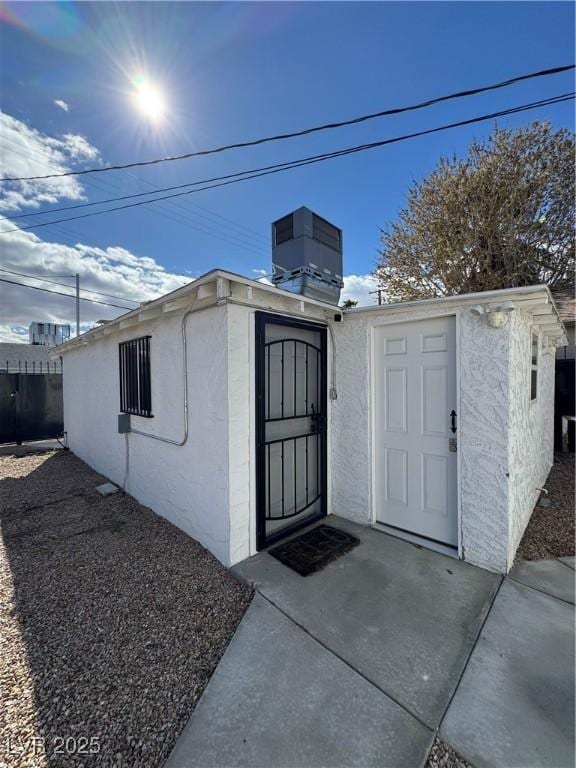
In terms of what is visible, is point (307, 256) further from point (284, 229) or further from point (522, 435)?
point (522, 435)

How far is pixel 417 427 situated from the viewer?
343cm

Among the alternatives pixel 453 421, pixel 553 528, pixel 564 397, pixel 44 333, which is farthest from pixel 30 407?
pixel 564 397

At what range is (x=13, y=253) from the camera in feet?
33.7

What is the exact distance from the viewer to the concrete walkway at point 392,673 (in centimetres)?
152

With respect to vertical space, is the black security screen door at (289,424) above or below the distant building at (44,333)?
below

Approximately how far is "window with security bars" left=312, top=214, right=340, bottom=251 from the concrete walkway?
13.0 feet

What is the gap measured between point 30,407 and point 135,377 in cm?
725

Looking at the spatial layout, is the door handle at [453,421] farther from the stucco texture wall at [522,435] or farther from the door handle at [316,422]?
the door handle at [316,422]

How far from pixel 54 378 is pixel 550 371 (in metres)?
13.0

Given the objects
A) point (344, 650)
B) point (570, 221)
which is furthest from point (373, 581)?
point (570, 221)

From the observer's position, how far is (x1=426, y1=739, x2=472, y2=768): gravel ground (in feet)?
4.73

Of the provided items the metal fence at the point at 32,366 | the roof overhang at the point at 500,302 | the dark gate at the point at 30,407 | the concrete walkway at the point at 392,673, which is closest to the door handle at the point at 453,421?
the roof overhang at the point at 500,302

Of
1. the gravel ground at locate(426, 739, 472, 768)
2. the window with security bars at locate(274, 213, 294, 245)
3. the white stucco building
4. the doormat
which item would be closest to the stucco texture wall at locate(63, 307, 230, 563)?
the white stucco building

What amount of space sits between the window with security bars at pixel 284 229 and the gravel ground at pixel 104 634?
3951 mm
